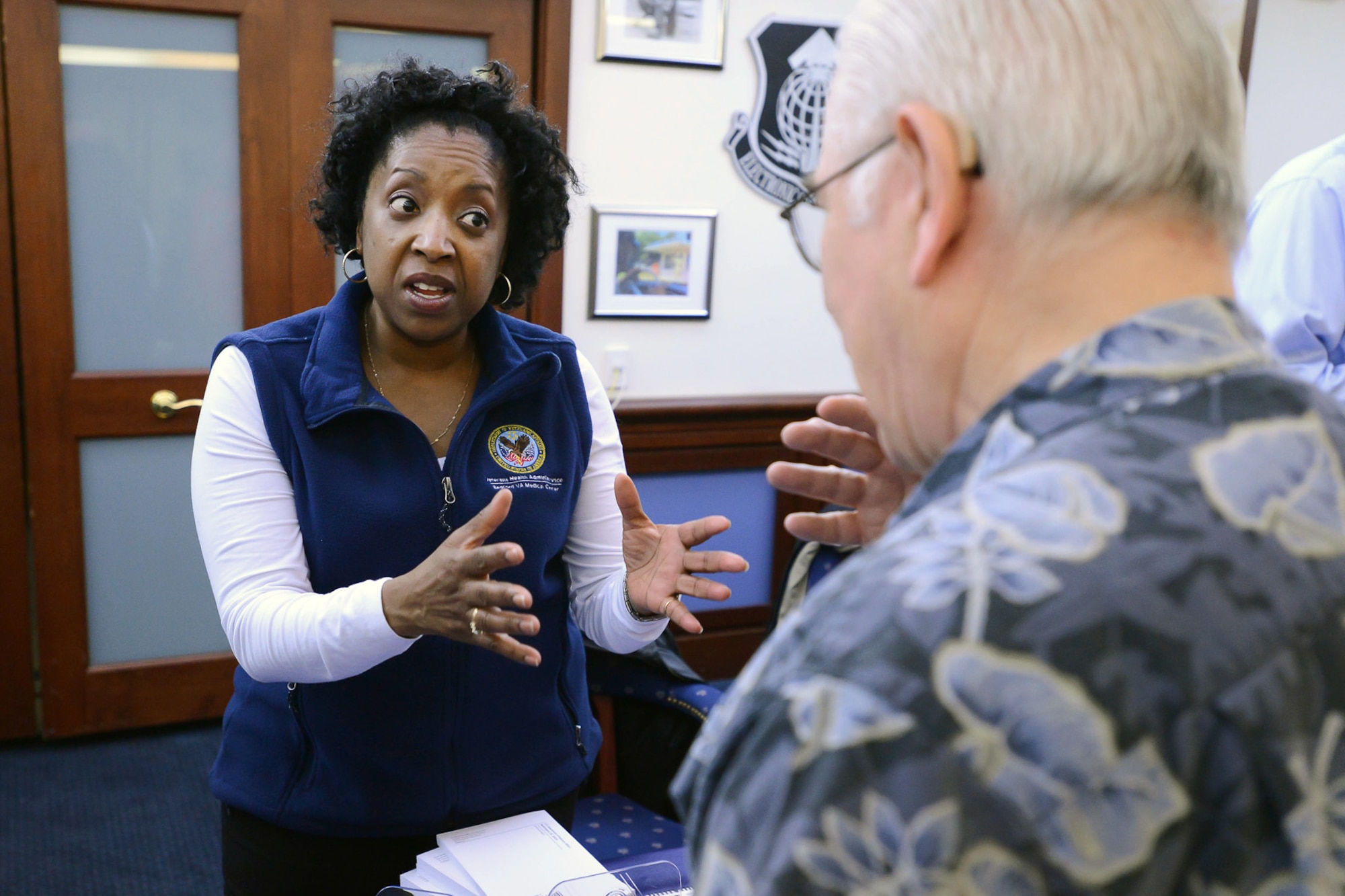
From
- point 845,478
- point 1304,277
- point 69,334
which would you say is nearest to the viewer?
point 845,478

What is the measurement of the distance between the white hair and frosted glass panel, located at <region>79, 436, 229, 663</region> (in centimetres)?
308

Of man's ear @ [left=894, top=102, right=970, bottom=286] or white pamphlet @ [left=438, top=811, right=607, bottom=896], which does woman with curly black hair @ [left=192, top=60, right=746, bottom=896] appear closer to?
white pamphlet @ [left=438, top=811, right=607, bottom=896]

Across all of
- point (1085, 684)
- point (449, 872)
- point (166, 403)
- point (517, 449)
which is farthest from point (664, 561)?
point (166, 403)

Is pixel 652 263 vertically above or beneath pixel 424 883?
above

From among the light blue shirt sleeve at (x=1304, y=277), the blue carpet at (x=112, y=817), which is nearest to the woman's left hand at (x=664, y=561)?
the light blue shirt sleeve at (x=1304, y=277)

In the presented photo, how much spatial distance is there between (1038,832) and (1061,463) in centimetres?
17

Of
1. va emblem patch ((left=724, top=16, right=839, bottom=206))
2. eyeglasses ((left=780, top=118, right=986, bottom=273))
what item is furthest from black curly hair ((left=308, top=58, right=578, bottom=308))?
va emblem patch ((left=724, top=16, right=839, bottom=206))

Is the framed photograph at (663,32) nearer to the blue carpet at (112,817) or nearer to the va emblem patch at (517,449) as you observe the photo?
the va emblem patch at (517,449)

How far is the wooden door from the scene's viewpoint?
2.98 metres

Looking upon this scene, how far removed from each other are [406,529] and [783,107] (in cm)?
261

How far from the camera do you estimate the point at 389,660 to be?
4.85 ft

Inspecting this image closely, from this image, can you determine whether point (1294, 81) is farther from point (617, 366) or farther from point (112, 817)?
point (112, 817)

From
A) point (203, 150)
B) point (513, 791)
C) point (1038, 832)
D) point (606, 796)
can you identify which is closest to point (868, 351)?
point (1038, 832)

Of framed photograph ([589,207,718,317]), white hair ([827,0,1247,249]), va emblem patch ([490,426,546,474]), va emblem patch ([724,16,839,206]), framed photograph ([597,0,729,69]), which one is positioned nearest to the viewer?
white hair ([827,0,1247,249])
